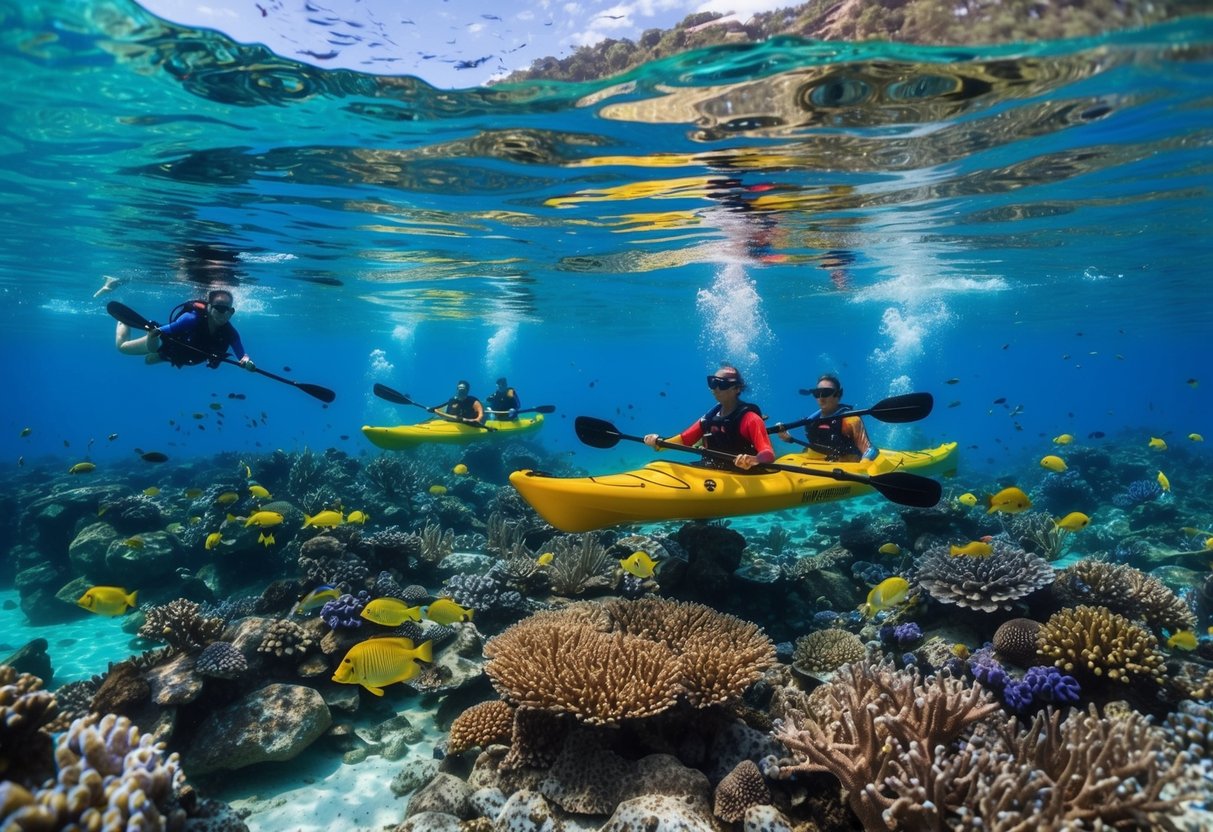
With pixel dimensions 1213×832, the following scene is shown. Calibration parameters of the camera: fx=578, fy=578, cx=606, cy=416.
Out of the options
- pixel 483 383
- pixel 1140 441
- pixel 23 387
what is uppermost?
pixel 1140 441

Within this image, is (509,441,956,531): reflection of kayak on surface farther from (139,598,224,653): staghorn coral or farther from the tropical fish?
(139,598,224,653): staghorn coral

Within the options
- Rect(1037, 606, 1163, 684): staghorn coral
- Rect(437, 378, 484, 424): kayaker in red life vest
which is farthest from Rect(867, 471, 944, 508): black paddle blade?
Rect(437, 378, 484, 424): kayaker in red life vest

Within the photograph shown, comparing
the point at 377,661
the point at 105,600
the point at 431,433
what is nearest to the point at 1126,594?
the point at 377,661

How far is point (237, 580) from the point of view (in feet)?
36.1

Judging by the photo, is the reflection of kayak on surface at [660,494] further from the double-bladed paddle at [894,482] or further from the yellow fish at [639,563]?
the yellow fish at [639,563]

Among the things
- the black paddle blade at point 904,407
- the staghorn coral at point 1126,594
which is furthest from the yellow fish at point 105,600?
the staghorn coral at point 1126,594

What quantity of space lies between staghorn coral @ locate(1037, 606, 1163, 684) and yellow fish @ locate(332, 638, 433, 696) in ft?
17.6

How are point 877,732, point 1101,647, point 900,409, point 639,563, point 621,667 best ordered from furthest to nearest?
point 900,409, point 639,563, point 1101,647, point 621,667, point 877,732

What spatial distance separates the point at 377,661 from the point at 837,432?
8.17m

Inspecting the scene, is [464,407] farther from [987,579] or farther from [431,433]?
[987,579]

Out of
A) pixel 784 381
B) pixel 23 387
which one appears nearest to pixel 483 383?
pixel 784 381

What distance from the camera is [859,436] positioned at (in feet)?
33.2

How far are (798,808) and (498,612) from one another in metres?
4.51

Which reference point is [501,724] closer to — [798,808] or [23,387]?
[798,808]
